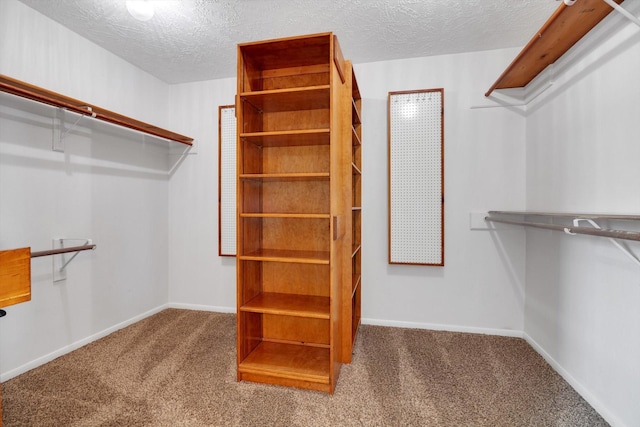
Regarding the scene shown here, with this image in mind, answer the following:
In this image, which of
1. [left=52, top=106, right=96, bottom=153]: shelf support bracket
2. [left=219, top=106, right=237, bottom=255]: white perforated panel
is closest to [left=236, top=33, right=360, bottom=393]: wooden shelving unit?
[left=219, top=106, right=237, bottom=255]: white perforated panel

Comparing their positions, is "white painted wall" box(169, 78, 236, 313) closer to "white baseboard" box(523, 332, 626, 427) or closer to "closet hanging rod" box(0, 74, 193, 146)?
"closet hanging rod" box(0, 74, 193, 146)

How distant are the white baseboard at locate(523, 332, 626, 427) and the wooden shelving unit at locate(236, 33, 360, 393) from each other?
1402 millimetres

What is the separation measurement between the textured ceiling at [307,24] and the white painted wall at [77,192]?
0.80 ft

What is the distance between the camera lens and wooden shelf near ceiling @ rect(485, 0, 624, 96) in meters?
1.45

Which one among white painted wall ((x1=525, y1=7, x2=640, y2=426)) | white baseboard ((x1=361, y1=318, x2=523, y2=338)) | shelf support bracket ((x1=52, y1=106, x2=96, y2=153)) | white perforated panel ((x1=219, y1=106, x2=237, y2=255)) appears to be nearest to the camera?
white painted wall ((x1=525, y1=7, x2=640, y2=426))

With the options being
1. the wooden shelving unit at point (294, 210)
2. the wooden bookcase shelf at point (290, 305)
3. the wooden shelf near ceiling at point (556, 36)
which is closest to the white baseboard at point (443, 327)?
the wooden shelving unit at point (294, 210)

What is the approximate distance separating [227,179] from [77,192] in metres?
1.23

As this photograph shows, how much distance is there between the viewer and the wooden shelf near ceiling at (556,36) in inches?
57.0

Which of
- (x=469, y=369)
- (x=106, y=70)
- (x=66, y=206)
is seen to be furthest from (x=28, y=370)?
(x=469, y=369)

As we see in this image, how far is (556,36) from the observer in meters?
1.67

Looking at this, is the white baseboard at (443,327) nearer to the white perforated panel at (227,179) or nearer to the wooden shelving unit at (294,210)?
the wooden shelving unit at (294,210)

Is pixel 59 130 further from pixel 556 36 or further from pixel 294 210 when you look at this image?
pixel 556 36

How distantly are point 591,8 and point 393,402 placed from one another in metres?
2.39

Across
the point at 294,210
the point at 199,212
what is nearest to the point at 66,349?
the point at 199,212
